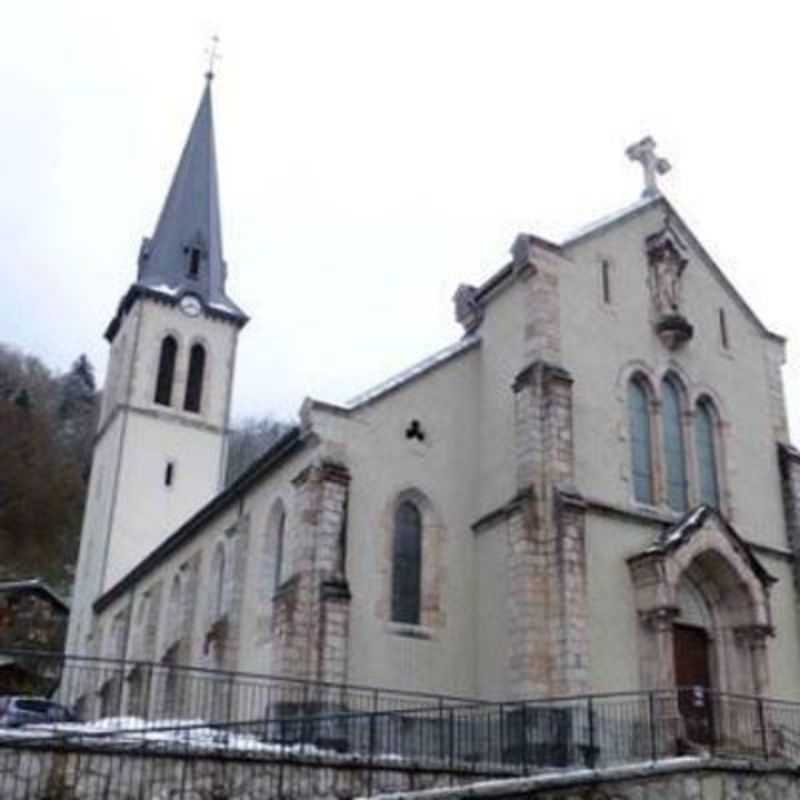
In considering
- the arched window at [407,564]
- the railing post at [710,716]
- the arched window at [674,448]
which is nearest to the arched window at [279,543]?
the arched window at [407,564]

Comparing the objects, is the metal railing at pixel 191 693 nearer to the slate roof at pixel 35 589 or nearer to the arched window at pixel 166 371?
the slate roof at pixel 35 589

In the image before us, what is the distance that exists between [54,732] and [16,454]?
192 feet

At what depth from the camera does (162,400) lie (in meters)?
45.0

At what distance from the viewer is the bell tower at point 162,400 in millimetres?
42094

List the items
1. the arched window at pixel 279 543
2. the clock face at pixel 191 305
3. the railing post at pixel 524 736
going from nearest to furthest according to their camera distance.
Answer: the railing post at pixel 524 736, the arched window at pixel 279 543, the clock face at pixel 191 305

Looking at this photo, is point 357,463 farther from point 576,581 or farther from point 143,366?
point 143,366

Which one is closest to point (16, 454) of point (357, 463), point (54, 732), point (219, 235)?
point (219, 235)

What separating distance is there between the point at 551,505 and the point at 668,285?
22.7 feet

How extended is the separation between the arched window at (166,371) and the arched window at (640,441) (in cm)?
2670

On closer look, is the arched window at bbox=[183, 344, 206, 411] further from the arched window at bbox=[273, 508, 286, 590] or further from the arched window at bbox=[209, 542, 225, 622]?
the arched window at bbox=[273, 508, 286, 590]

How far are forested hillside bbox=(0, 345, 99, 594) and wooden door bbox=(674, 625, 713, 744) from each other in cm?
5046

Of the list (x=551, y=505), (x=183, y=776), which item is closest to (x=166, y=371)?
(x=551, y=505)

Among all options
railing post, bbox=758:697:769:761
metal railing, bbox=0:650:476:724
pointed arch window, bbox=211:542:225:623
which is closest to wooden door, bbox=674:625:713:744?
railing post, bbox=758:697:769:761

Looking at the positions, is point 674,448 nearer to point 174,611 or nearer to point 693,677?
point 693,677
